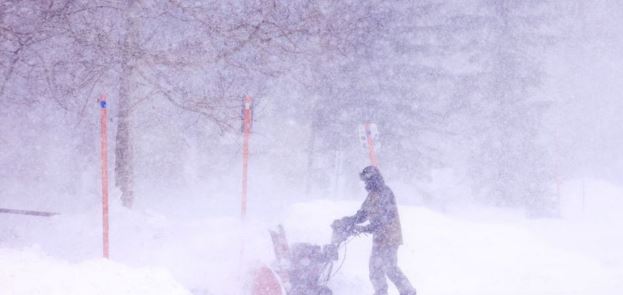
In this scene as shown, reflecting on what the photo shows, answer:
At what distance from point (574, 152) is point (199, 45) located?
29.8 metres

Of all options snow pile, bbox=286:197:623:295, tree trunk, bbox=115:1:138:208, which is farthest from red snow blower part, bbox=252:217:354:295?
tree trunk, bbox=115:1:138:208

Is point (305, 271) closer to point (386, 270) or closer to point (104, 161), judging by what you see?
point (386, 270)

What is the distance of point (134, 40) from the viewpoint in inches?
376

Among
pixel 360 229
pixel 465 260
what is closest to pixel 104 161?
pixel 360 229

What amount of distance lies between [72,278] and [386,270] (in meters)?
3.70

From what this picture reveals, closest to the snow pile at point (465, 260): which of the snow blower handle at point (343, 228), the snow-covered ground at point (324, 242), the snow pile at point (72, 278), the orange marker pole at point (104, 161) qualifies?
the snow-covered ground at point (324, 242)

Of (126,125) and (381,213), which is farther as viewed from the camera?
(126,125)

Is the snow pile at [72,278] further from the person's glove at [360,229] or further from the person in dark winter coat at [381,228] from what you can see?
the person in dark winter coat at [381,228]

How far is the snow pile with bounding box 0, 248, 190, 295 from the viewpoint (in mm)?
3771

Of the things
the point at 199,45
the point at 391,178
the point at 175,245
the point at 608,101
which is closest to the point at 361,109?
the point at 391,178

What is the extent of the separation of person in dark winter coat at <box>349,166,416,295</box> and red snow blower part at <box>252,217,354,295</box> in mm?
237

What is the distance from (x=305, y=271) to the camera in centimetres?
641

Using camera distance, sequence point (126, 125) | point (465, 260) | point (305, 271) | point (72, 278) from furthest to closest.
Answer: point (126, 125) < point (465, 260) < point (305, 271) < point (72, 278)

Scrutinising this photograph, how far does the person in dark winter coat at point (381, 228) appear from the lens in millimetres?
6121
